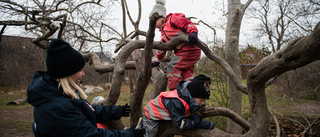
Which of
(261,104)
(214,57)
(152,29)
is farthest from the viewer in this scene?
(214,57)

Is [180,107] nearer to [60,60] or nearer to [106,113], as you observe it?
[106,113]

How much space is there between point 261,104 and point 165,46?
1.34m

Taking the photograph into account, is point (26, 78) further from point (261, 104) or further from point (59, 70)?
point (261, 104)

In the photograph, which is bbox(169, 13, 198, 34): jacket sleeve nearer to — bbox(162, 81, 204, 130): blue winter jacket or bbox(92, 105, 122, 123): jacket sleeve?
bbox(162, 81, 204, 130): blue winter jacket

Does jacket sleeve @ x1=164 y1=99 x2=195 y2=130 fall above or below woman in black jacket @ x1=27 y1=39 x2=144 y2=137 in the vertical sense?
below

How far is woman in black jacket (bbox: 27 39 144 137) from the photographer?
1.39 meters

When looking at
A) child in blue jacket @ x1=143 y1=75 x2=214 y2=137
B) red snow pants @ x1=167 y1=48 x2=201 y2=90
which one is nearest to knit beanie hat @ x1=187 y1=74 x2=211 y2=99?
child in blue jacket @ x1=143 y1=75 x2=214 y2=137

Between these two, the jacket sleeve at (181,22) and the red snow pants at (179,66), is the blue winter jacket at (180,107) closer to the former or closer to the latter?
the red snow pants at (179,66)

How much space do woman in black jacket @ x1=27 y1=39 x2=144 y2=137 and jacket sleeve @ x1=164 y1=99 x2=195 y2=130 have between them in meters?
0.52

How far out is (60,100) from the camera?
1454mm

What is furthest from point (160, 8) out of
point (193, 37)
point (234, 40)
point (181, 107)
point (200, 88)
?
point (234, 40)

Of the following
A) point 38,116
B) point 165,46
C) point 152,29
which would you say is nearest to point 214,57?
point 165,46

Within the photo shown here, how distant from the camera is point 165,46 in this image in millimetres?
2590

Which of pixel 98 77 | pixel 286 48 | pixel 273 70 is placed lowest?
pixel 98 77
